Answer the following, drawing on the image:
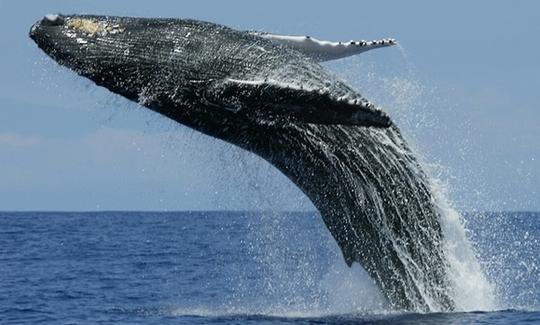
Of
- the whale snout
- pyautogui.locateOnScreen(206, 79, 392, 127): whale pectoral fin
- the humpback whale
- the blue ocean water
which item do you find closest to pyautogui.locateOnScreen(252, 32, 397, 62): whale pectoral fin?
the humpback whale

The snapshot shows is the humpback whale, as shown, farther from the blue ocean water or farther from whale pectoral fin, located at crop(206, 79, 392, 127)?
the blue ocean water

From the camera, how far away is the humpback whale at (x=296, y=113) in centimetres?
1300

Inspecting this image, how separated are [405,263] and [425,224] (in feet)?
2.00

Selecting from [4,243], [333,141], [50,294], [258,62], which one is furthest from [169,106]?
[4,243]

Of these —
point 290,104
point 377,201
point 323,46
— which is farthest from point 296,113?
point 377,201

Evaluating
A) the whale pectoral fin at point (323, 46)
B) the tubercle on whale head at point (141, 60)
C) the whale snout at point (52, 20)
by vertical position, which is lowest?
the tubercle on whale head at point (141, 60)

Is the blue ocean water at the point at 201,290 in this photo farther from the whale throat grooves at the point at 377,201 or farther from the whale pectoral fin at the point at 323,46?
the whale pectoral fin at the point at 323,46

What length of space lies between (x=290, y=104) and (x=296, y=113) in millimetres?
119

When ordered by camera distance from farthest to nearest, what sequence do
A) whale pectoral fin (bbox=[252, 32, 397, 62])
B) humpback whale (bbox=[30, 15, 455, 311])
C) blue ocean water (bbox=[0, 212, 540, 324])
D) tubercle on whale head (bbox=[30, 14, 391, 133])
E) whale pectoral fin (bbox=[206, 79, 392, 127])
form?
blue ocean water (bbox=[0, 212, 540, 324]) < whale pectoral fin (bbox=[252, 32, 397, 62]) < tubercle on whale head (bbox=[30, 14, 391, 133]) < humpback whale (bbox=[30, 15, 455, 311]) < whale pectoral fin (bbox=[206, 79, 392, 127])

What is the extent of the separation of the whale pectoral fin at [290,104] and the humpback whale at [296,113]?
0.01 m

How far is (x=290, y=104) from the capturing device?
40.7 ft

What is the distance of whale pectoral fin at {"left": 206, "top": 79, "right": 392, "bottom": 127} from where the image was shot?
39.2 ft

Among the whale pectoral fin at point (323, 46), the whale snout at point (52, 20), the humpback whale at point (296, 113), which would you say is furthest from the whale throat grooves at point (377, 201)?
the whale snout at point (52, 20)

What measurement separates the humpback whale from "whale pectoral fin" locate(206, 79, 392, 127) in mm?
13
